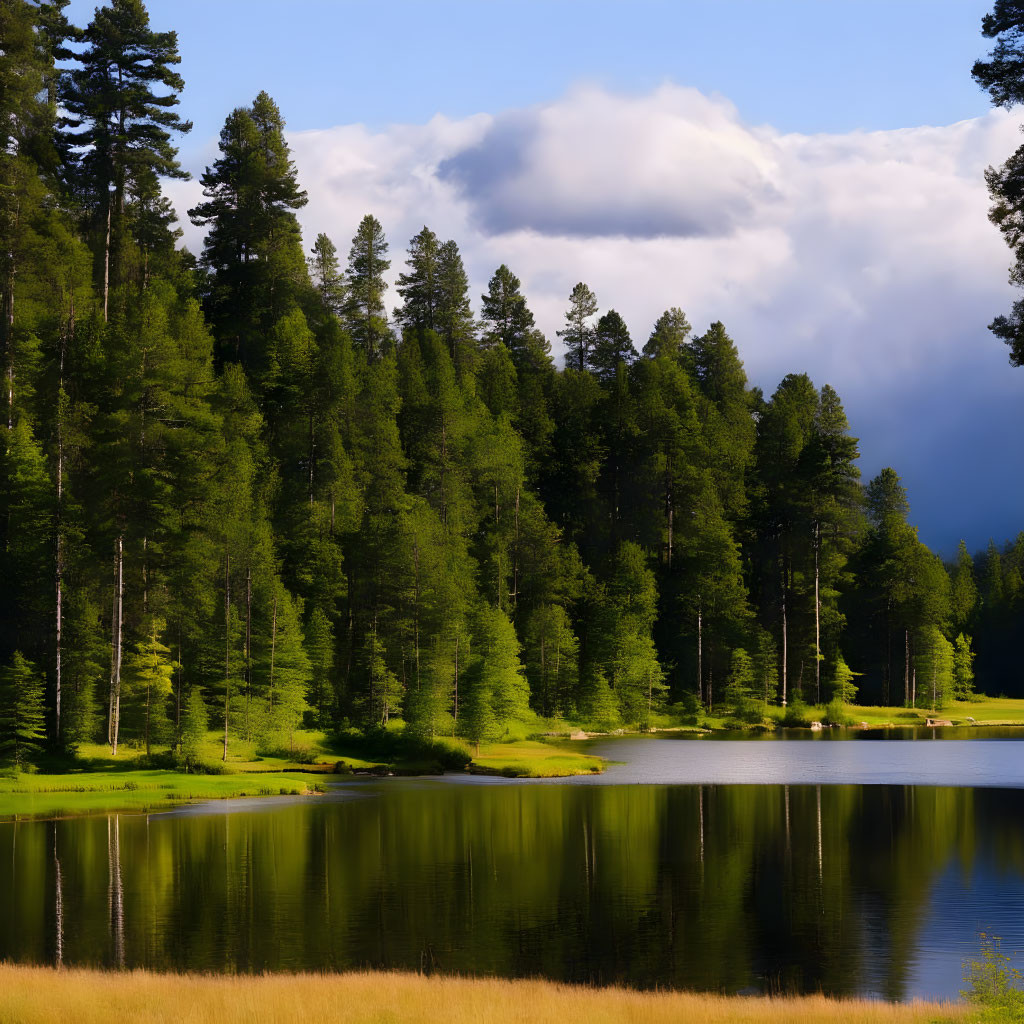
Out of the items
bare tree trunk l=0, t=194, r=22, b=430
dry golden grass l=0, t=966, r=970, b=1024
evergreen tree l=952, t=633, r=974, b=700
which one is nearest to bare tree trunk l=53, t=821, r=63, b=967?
dry golden grass l=0, t=966, r=970, b=1024

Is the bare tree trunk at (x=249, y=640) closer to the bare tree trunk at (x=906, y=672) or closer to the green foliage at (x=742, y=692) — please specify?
the green foliage at (x=742, y=692)

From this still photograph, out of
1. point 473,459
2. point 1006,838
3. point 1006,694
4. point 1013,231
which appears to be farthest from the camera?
point 1006,694

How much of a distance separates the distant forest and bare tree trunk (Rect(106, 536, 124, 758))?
49 cm

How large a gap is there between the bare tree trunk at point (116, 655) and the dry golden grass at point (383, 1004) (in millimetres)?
43350

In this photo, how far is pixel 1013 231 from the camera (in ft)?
127

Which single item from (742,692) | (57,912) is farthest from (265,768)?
(742,692)

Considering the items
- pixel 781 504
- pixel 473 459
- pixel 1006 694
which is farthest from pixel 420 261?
pixel 1006 694

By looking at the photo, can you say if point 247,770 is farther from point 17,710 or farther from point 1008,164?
point 1008,164

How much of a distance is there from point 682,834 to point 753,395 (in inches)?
4436

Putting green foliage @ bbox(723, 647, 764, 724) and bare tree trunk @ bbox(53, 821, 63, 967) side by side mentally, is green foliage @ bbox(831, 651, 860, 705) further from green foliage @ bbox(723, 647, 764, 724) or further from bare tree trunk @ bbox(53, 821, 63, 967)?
bare tree trunk @ bbox(53, 821, 63, 967)

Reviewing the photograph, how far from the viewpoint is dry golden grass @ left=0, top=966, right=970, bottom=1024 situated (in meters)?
22.5

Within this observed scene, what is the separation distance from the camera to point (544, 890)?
3900 cm

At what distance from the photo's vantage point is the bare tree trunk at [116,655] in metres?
68.2

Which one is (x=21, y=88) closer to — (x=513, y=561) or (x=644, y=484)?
(x=513, y=561)
